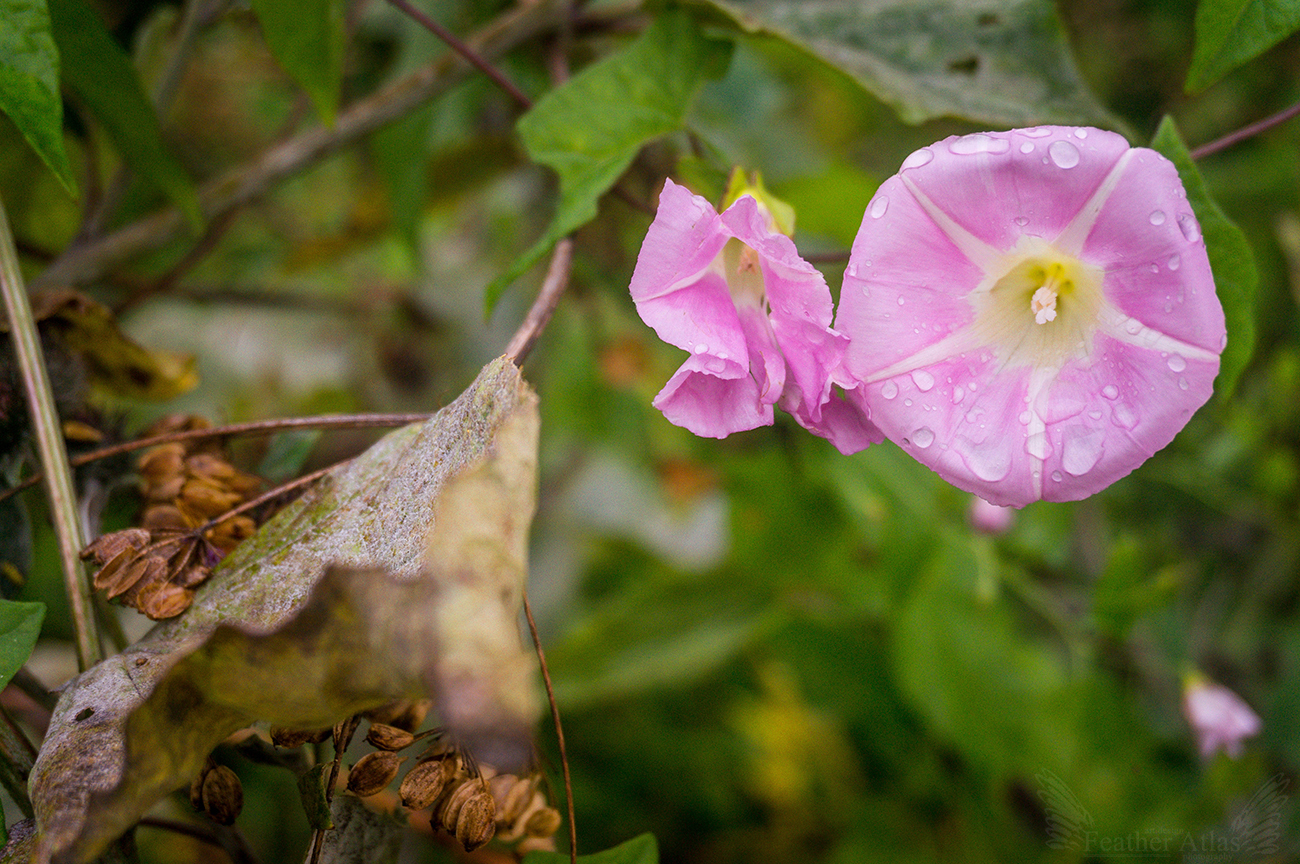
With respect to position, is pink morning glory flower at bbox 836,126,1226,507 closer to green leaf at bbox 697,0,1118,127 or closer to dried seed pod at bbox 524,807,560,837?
green leaf at bbox 697,0,1118,127

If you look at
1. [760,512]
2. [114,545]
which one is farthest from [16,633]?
[760,512]

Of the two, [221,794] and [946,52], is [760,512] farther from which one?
[221,794]

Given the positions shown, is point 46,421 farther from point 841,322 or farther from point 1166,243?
point 1166,243

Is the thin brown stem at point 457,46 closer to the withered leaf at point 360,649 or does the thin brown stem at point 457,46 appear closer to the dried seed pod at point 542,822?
the withered leaf at point 360,649

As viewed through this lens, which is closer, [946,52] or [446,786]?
[446,786]

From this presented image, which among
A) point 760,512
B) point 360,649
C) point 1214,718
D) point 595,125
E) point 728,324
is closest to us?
point 360,649

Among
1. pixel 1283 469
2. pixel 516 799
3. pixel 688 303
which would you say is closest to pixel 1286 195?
pixel 1283 469

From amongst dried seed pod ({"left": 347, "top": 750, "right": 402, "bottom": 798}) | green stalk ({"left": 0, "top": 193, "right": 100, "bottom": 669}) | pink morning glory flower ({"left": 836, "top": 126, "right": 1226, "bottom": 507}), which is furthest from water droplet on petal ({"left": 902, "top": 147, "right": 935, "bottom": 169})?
green stalk ({"left": 0, "top": 193, "right": 100, "bottom": 669})
